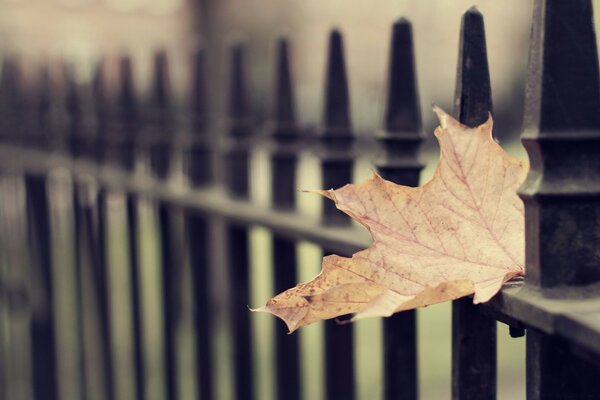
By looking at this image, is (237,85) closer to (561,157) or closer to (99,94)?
(99,94)

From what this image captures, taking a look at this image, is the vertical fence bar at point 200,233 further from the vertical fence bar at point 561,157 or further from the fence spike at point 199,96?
the vertical fence bar at point 561,157

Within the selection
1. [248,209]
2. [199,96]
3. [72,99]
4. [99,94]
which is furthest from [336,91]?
[72,99]

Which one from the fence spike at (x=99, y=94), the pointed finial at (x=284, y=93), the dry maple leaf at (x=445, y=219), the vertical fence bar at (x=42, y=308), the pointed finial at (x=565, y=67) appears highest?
the fence spike at (x=99, y=94)

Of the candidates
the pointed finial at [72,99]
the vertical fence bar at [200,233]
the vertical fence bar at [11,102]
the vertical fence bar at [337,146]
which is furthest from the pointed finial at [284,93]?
the vertical fence bar at [11,102]

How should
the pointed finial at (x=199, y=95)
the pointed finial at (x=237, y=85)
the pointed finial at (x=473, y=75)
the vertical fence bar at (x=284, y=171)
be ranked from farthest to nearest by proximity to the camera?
the pointed finial at (x=199, y=95), the pointed finial at (x=237, y=85), the vertical fence bar at (x=284, y=171), the pointed finial at (x=473, y=75)

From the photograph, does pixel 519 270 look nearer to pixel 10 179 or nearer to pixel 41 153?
pixel 41 153

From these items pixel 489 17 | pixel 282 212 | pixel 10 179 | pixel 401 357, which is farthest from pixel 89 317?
pixel 489 17
